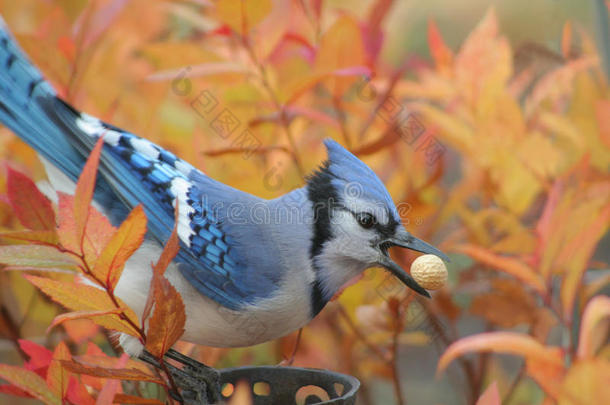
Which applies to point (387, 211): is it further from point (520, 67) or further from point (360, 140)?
point (520, 67)

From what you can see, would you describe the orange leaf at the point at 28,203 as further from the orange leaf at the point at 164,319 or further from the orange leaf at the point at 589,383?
the orange leaf at the point at 589,383

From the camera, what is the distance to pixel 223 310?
1.05 metres

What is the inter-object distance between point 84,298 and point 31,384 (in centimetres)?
18

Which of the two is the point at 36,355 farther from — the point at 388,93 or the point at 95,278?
the point at 388,93

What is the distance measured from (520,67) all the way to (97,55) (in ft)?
3.64

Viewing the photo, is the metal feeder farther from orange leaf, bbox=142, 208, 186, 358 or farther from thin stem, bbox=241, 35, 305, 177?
thin stem, bbox=241, 35, 305, 177

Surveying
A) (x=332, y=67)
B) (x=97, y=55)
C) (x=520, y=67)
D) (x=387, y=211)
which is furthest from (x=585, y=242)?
(x=97, y=55)

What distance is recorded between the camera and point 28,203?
32.8 inches

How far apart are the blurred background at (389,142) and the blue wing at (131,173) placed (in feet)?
0.40

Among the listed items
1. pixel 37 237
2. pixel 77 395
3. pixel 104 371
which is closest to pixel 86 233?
pixel 37 237

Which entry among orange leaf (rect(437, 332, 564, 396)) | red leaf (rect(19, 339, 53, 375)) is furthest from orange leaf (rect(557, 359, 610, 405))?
red leaf (rect(19, 339, 53, 375))

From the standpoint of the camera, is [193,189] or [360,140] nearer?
[193,189]

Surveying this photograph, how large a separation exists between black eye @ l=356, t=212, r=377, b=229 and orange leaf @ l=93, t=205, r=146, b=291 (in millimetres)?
386

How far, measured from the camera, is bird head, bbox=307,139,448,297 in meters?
1.04
